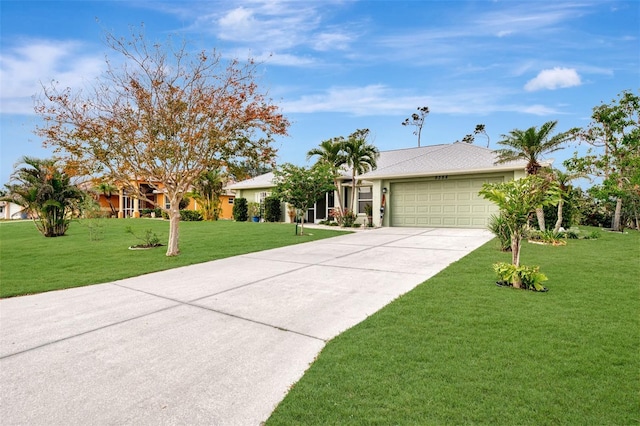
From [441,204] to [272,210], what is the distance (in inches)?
397

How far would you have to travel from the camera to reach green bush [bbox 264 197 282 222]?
21.2 m

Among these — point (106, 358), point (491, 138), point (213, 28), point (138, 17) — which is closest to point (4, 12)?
point (138, 17)

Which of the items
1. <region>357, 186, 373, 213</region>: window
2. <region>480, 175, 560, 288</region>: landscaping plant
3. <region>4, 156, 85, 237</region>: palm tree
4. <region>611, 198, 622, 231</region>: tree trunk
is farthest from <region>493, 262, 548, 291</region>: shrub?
<region>4, 156, 85, 237</region>: palm tree

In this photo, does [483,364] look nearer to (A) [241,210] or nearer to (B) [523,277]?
(B) [523,277]

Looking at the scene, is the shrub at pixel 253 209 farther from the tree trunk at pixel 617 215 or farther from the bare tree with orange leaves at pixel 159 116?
the tree trunk at pixel 617 215

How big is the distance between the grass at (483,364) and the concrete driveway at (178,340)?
370mm

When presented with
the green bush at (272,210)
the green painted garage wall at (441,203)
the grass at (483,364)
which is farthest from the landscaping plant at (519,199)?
the green bush at (272,210)

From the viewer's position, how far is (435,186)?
52.9ft

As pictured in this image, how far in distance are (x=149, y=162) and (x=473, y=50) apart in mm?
10749

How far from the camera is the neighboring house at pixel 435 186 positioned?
1487cm

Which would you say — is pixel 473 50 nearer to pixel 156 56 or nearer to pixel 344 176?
pixel 344 176

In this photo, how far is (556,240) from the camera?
10.3 meters

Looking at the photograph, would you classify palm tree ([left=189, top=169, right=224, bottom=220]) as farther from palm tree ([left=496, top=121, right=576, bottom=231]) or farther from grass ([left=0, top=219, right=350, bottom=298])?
palm tree ([left=496, top=121, right=576, bottom=231])

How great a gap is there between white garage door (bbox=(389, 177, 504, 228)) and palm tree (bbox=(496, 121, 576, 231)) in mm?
1886
